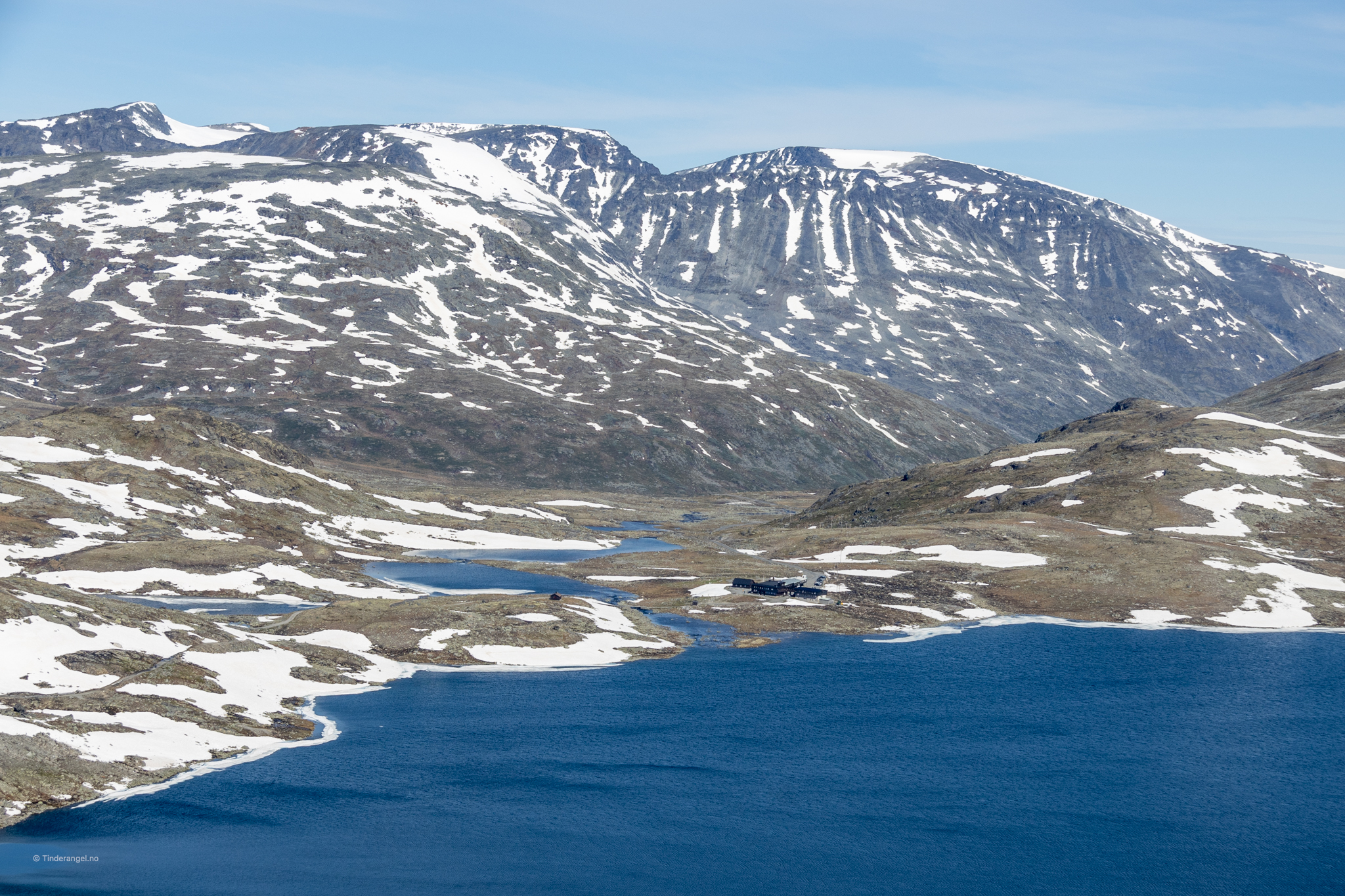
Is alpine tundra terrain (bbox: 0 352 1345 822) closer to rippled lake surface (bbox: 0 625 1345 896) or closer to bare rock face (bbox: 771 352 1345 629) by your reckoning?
bare rock face (bbox: 771 352 1345 629)

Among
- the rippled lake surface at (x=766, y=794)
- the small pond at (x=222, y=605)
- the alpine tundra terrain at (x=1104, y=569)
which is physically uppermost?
the alpine tundra terrain at (x=1104, y=569)

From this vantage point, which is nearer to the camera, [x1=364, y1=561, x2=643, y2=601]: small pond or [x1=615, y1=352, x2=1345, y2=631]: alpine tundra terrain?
[x1=615, y1=352, x2=1345, y2=631]: alpine tundra terrain

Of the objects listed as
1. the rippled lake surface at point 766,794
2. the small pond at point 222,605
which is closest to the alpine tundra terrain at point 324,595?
the small pond at point 222,605

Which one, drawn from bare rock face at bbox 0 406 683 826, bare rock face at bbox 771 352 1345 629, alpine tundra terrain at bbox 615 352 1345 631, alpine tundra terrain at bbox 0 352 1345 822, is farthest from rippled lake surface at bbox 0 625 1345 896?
bare rock face at bbox 771 352 1345 629

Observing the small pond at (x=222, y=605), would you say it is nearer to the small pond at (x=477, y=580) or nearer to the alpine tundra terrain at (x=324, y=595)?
the alpine tundra terrain at (x=324, y=595)

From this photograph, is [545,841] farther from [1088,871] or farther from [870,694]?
[870,694]

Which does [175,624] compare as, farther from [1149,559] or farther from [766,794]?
[1149,559]

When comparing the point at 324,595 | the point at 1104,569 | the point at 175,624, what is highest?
the point at 1104,569

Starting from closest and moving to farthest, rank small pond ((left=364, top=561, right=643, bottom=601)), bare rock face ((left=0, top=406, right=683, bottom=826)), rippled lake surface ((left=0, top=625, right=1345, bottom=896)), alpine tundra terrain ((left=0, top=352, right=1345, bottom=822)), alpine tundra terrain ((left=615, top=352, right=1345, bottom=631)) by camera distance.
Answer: rippled lake surface ((left=0, top=625, right=1345, bottom=896))
bare rock face ((left=0, top=406, right=683, bottom=826))
alpine tundra terrain ((left=0, top=352, right=1345, bottom=822))
alpine tundra terrain ((left=615, top=352, right=1345, bottom=631))
small pond ((left=364, top=561, right=643, bottom=601))

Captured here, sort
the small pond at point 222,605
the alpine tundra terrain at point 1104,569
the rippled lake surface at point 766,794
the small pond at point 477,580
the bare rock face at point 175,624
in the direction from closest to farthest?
the rippled lake surface at point 766,794 < the bare rock face at point 175,624 < the small pond at point 222,605 < the alpine tundra terrain at point 1104,569 < the small pond at point 477,580

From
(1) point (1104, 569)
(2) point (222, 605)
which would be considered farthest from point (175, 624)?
(1) point (1104, 569)
